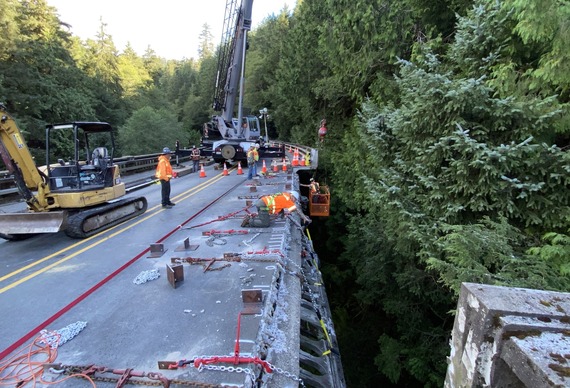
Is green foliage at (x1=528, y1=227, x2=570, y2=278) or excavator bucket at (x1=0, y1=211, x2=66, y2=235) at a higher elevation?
green foliage at (x1=528, y1=227, x2=570, y2=278)

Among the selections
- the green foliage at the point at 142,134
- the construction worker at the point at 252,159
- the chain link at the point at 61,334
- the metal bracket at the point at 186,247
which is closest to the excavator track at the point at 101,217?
the metal bracket at the point at 186,247

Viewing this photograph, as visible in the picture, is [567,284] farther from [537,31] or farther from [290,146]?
[290,146]

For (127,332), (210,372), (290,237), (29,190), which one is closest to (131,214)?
(29,190)

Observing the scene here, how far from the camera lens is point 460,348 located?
7.83 ft

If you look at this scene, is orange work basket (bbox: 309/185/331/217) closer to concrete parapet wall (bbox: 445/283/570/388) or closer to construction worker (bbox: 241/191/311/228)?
construction worker (bbox: 241/191/311/228)

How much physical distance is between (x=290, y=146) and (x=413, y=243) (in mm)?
20385

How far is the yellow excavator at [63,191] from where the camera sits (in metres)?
6.89

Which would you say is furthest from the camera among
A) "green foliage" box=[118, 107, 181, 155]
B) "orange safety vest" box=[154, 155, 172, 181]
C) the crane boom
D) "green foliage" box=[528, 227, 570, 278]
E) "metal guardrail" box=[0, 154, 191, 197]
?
"green foliage" box=[118, 107, 181, 155]

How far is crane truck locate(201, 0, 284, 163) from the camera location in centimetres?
1881

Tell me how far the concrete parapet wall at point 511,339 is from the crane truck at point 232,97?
17.7 m

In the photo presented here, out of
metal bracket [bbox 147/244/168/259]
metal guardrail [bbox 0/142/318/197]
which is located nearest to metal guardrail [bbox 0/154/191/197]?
metal guardrail [bbox 0/142/318/197]

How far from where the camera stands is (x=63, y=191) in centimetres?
752

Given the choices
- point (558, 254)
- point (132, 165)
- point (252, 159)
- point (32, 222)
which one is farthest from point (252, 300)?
point (132, 165)

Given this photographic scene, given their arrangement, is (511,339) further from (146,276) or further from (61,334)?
(146,276)
